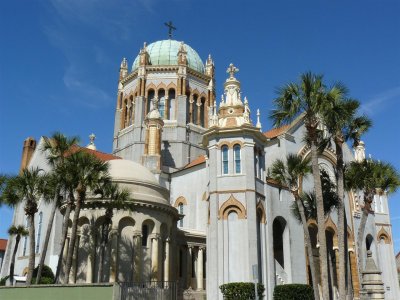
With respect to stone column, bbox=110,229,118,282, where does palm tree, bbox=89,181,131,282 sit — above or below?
above

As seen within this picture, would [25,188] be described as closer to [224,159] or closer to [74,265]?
[74,265]

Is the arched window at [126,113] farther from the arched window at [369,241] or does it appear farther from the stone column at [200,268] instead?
the arched window at [369,241]

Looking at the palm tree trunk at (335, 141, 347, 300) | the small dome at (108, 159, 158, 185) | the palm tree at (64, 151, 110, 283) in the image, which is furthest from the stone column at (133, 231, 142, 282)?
the palm tree trunk at (335, 141, 347, 300)

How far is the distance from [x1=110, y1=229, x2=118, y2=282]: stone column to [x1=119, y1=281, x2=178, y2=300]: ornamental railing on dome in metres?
5.65

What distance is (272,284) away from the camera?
28531mm

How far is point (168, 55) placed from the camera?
57.8 metres

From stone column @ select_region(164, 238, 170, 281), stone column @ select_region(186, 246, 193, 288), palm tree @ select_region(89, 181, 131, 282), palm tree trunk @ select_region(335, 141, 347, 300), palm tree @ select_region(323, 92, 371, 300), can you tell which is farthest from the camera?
stone column @ select_region(186, 246, 193, 288)

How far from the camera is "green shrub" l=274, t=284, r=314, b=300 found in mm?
27266

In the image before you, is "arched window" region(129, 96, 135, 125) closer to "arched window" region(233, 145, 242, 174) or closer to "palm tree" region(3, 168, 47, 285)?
"arched window" region(233, 145, 242, 174)

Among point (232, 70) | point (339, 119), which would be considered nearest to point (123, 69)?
point (232, 70)

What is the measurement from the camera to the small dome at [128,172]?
31.6 metres

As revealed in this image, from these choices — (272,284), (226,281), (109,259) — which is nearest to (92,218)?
(109,259)

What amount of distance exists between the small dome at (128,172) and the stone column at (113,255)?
159 inches

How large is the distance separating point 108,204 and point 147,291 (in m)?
8.43
